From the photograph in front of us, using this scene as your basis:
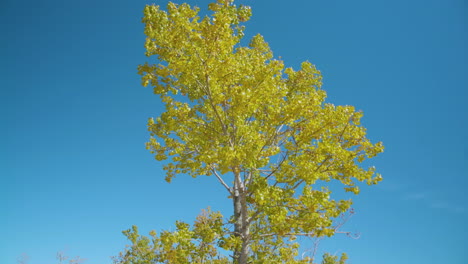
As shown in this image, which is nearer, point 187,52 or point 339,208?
point 339,208

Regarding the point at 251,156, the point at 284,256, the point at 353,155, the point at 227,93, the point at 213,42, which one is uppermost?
the point at 213,42

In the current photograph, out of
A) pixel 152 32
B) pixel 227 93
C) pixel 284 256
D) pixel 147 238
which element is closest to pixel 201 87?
pixel 227 93

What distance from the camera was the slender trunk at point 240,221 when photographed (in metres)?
9.12

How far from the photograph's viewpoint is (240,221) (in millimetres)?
9562

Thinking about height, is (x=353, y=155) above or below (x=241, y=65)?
below

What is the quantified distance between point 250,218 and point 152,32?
6.24 metres

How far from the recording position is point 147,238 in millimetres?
34219

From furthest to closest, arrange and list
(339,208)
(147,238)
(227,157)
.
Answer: (147,238), (339,208), (227,157)

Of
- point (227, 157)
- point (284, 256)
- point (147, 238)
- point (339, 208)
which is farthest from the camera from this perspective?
point (147, 238)

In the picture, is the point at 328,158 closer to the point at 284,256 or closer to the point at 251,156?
the point at 251,156

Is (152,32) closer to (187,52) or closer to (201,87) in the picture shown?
(187,52)

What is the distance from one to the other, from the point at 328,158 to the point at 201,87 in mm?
4149

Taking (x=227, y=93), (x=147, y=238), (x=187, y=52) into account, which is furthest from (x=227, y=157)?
(x=147, y=238)

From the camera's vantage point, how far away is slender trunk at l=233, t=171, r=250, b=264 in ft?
29.9
